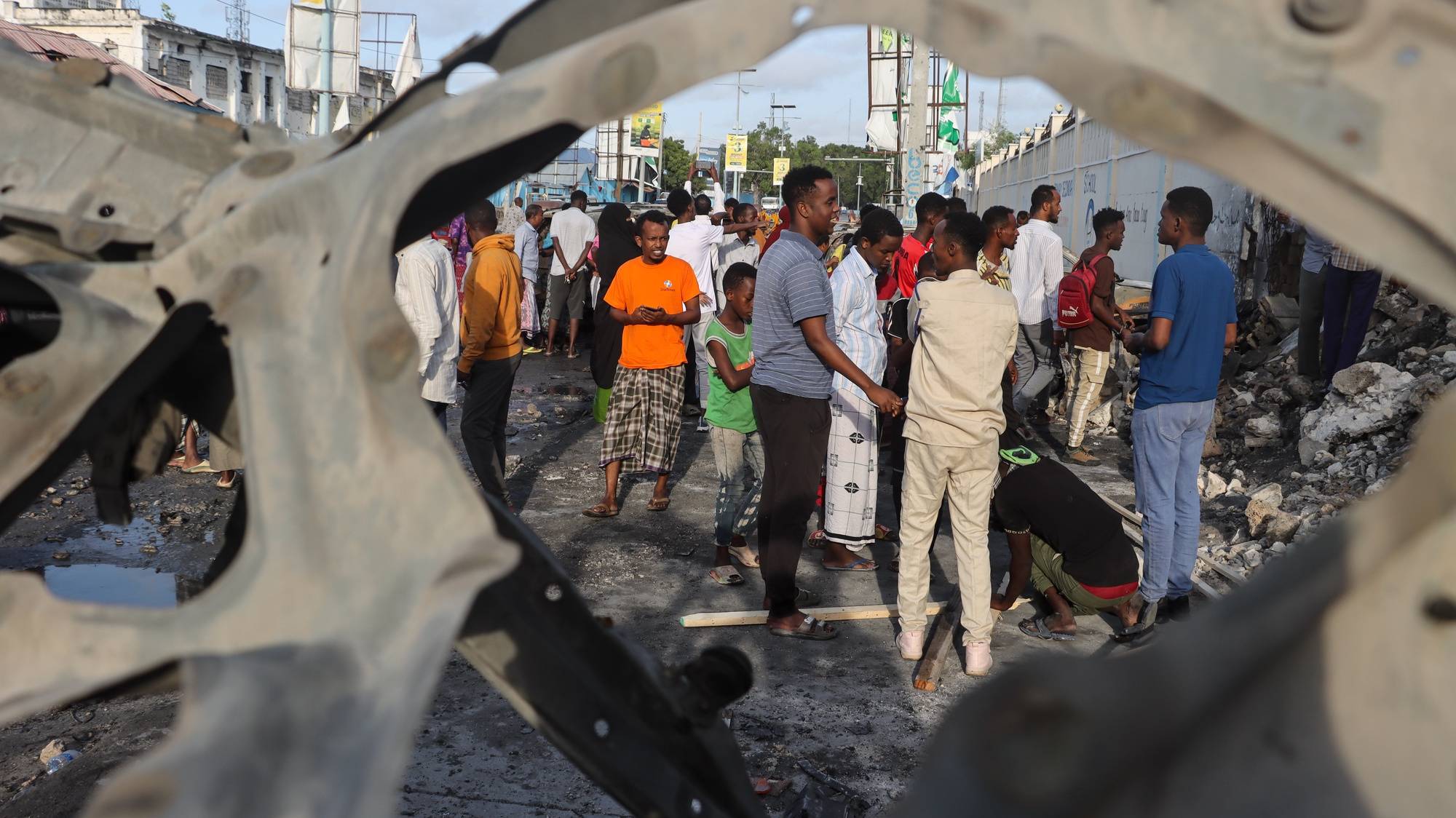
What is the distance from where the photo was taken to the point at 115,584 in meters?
5.73

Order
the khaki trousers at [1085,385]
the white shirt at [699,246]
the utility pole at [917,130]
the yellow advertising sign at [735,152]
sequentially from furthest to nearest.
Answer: the yellow advertising sign at [735,152]
the utility pole at [917,130]
the white shirt at [699,246]
the khaki trousers at [1085,385]

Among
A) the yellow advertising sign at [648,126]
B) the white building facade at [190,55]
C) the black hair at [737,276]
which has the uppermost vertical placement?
the white building facade at [190,55]

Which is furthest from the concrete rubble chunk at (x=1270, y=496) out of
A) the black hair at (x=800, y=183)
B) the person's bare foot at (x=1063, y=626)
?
the black hair at (x=800, y=183)

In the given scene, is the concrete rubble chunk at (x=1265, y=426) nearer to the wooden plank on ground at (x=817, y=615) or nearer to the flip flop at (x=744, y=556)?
the wooden plank on ground at (x=817, y=615)

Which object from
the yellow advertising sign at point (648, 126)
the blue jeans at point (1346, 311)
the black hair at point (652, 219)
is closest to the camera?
the black hair at point (652, 219)

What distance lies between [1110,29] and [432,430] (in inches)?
Result: 31.3

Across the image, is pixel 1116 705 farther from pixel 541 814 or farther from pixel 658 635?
pixel 658 635

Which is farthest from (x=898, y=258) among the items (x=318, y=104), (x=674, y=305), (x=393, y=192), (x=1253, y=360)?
(x=393, y=192)

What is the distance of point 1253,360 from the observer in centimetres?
1033

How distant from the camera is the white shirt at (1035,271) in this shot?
29.2ft

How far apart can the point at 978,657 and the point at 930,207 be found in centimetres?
459

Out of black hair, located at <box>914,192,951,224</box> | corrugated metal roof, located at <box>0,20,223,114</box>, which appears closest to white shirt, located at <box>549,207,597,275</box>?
corrugated metal roof, located at <box>0,20,223,114</box>

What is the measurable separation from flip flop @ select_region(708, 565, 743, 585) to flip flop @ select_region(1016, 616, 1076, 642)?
1410 millimetres

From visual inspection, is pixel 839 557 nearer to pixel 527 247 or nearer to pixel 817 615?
pixel 817 615
